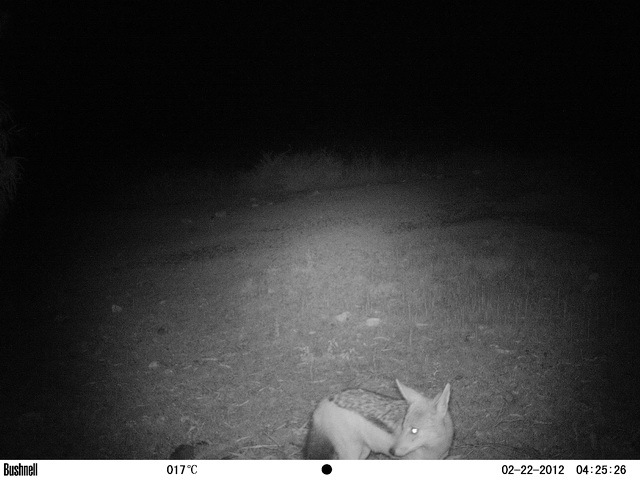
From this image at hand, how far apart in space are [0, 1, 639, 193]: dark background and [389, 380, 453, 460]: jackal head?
8.36m

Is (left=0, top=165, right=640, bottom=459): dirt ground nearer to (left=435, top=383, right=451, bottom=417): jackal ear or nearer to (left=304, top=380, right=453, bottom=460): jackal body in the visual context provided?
(left=304, top=380, right=453, bottom=460): jackal body

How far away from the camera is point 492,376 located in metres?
3.69

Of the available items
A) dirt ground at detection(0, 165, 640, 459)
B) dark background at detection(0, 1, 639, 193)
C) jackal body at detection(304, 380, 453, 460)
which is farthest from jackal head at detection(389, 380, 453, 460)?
dark background at detection(0, 1, 639, 193)

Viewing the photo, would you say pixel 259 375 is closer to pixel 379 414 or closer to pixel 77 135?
pixel 379 414

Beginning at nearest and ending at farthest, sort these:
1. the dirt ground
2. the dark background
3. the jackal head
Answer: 1. the jackal head
2. the dirt ground
3. the dark background

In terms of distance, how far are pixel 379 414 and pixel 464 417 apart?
0.82m

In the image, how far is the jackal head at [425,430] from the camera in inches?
104

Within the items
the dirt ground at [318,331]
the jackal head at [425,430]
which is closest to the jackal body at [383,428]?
the jackal head at [425,430]

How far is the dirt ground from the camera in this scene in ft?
10.9

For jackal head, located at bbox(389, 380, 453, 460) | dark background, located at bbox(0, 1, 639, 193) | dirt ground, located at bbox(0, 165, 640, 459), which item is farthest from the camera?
dark background, located at bbox(0, 1, 639, 193)

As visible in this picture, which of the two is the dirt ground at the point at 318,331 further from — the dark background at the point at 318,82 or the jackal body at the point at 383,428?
the dark background at the point at 318,82

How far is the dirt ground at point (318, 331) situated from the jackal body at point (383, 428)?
349 millimetres

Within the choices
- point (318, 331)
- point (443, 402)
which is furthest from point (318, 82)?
point (443, 402)
